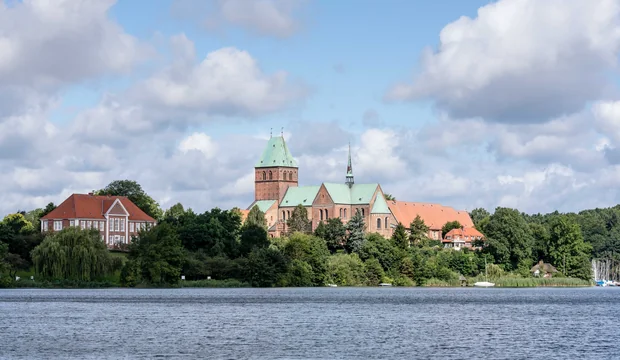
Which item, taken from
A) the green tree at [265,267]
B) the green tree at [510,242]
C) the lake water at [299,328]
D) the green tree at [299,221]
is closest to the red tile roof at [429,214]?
the green tree at [299,221]

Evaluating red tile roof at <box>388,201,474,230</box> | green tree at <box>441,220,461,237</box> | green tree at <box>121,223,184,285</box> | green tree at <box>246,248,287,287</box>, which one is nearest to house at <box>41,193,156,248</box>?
green tree at <box>246,248,287,287</box>

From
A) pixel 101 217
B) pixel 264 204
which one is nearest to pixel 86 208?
pixel 101 217

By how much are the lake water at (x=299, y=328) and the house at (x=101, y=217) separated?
162 feet

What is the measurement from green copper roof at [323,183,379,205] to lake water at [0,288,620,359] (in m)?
92.8

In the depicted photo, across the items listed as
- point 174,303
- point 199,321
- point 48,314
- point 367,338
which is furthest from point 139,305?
point 367,338

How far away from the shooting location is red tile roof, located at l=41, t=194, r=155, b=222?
12812 centimetres

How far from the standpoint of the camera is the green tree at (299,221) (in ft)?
529

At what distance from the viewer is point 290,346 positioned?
4206 centimetres

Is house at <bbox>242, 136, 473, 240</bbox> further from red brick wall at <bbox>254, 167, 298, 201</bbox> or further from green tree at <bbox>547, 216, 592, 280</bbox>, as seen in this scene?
green tree at <bbox>547, 216, 592, 280</bbox>

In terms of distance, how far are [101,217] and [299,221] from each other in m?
41.0

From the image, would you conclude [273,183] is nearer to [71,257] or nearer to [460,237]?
[460,237]

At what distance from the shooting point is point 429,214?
187 meters

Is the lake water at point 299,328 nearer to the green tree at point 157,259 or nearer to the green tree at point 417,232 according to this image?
the green tree at point 157,259

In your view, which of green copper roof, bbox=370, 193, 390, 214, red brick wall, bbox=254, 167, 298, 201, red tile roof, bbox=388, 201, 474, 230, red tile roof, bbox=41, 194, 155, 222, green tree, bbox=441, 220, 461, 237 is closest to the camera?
red tile roof, bbox=41, 194, 155, 222
